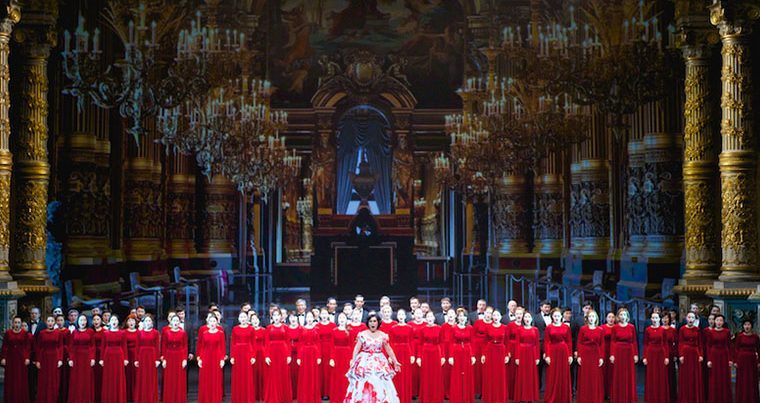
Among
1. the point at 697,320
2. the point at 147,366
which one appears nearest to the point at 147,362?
the point at 147,366

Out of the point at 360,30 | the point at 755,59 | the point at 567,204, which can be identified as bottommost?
the point at 567,204

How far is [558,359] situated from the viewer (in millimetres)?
13266

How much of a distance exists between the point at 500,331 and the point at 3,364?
6388 mm

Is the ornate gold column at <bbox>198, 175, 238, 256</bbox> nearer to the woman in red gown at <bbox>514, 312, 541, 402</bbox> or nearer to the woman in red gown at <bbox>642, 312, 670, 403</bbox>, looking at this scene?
the woman in red gown at <bbox>514, 312, 541, 402</bbox>

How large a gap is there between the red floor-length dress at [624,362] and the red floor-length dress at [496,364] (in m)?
1.41

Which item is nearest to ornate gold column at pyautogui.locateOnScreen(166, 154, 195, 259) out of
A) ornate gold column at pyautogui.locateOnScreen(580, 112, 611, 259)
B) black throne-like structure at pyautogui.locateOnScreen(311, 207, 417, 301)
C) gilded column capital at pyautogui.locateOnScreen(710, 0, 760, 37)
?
black throne-like structure at pyautogui.locateOnScreen(311, 207, 417, 301)

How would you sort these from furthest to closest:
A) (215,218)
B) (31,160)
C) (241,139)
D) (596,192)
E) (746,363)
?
(215,218), (596,192), (241,139), (31,160), (746,363)

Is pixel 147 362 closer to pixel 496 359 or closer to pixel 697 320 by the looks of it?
pixel 496 359

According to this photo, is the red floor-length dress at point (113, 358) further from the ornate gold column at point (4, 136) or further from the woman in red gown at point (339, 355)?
the woman in red gown at point (339, 355)

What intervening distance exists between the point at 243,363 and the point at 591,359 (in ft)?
14.9

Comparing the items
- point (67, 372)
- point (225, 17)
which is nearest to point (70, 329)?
point (67, 372)

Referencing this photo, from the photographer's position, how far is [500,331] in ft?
44.1

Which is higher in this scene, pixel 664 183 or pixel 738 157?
pixel 738 157

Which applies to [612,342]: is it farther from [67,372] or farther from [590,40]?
[67,372]
